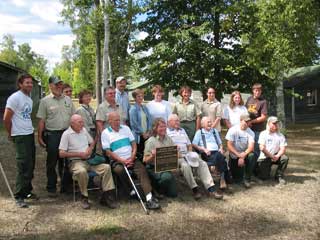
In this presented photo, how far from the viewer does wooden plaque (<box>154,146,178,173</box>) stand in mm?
6082

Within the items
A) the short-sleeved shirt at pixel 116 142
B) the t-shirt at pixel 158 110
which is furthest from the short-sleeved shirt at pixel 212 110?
the short-sleeved shirt at pixel 116 142

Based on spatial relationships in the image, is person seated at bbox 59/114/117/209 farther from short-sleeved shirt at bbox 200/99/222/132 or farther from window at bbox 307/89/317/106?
window at bbox 307/89/317/106

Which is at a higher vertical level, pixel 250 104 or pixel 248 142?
pixel 250 104

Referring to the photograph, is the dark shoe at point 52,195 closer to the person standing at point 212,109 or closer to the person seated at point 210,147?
the person seated at point 210,147

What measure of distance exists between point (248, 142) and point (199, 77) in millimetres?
9843

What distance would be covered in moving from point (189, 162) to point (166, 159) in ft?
1.91

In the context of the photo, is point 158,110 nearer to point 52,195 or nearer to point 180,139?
point 180,139

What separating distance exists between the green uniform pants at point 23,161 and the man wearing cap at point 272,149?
4059 millimetres

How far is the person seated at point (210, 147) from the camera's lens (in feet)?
22.4

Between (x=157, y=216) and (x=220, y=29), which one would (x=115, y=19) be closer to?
(x=220, y=29)

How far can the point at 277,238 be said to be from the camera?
4855mm

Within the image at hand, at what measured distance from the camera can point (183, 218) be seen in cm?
552

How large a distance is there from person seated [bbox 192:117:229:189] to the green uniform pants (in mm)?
2785

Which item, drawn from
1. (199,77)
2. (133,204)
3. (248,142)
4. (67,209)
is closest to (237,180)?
(248,142)
